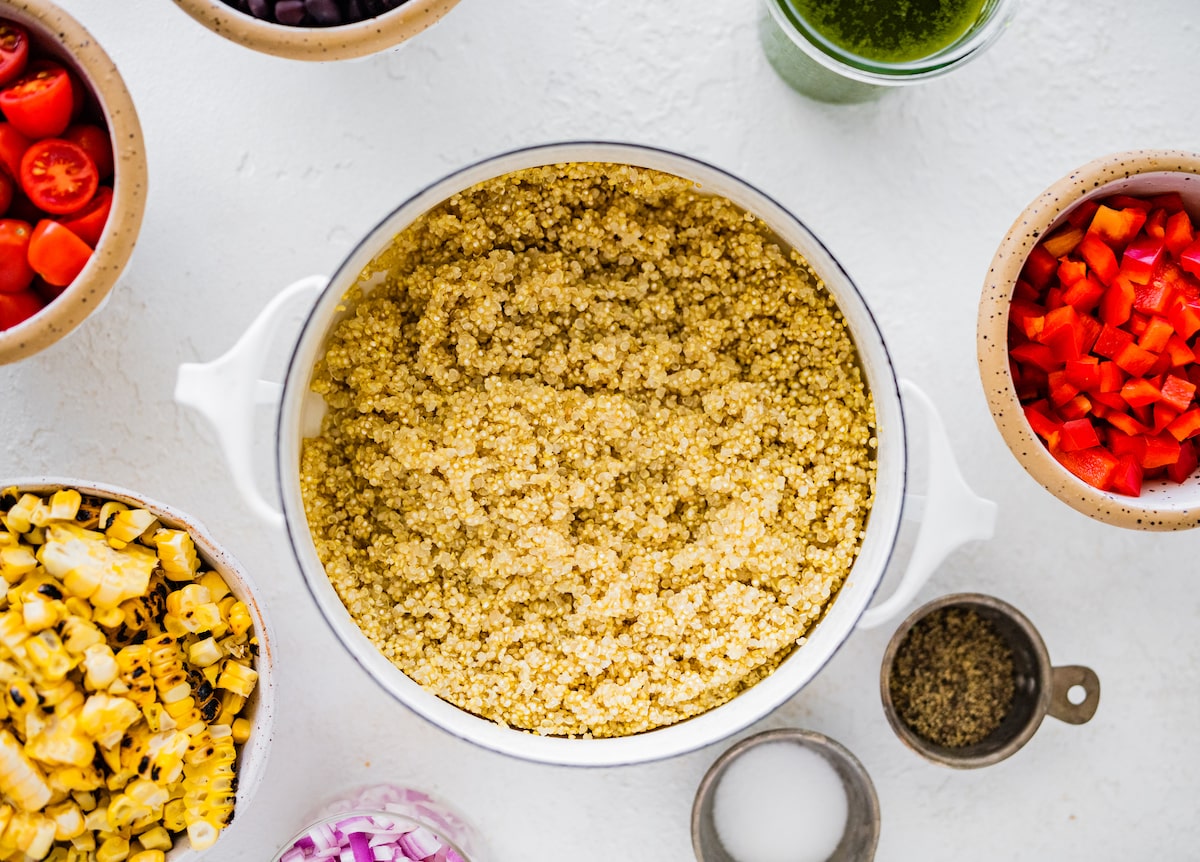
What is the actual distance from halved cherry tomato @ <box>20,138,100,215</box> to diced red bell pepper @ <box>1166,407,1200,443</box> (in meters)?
1.30

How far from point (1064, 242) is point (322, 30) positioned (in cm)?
90

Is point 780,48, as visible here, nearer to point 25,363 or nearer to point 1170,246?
point 1170,246

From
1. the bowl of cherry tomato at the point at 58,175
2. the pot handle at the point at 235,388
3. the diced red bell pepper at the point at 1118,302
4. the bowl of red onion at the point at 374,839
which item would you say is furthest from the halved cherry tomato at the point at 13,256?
A: the diced red bell pepper at the point at 1118,302

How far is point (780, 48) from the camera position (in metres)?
1.29

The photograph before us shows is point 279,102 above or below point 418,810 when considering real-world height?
above

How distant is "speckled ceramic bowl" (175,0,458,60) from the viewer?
3.59 ft

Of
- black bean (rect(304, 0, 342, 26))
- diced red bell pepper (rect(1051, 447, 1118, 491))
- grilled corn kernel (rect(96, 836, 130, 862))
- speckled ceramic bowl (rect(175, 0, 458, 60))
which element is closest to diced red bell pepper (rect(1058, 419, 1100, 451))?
diced red bell pepper (rect(1051, 447, 1118, 491))

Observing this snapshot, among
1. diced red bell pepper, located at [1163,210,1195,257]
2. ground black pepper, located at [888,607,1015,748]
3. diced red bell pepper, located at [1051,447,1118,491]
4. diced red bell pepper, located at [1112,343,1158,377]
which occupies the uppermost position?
diced red bell pepper, located at [1163,210,1195,257]

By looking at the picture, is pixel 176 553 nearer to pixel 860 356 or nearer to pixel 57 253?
pixel 57 253

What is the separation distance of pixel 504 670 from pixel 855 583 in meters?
0.45

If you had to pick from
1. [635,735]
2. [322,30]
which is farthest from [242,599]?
[322,30]

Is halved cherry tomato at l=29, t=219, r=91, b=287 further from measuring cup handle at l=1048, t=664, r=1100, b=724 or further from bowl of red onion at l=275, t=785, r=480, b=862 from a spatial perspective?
measuring cup handle at l=1048, t=664, r=1100, b=724

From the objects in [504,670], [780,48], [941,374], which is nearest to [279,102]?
[780,48]

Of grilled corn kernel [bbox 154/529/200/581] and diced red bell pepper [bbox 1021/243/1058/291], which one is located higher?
diced red bell pepper [bbox 1021/243/1058/291]
